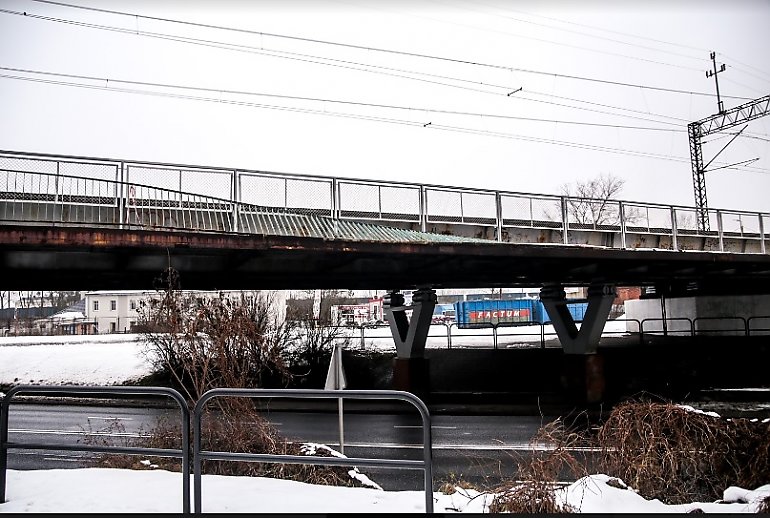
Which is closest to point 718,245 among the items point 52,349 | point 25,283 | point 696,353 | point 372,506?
point 696,353

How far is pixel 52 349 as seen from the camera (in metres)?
36.4

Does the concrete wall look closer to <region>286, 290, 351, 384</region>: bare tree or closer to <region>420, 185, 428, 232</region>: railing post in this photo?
<region>286, 290, 351, 384</region>: bare tree

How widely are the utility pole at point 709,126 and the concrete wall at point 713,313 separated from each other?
220 inches

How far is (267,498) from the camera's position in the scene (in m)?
5.93

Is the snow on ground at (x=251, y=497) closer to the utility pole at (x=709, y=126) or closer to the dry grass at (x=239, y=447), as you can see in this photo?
the dry grass at (x=239, y=447)

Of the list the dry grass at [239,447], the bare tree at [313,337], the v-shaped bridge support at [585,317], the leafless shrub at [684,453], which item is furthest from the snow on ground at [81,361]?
the leafless shrub at [684,453]

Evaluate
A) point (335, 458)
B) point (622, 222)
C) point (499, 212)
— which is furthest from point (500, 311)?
point (335, 458)

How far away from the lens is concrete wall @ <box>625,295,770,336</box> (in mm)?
31562

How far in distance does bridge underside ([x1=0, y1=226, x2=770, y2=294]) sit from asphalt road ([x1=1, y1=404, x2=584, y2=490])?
142 inches

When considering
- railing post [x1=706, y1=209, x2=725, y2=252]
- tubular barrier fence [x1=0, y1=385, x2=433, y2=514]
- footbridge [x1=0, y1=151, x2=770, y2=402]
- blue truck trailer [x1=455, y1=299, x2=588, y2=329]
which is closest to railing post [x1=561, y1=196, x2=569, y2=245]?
footbridge [x1=0, y1=151, x2=770, y2=402]

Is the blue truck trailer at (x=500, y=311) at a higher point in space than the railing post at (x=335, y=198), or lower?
lower

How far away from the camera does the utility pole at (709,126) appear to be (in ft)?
83.6

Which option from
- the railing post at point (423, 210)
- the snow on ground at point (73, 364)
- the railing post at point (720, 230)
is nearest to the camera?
the railing post at point (423, 210)

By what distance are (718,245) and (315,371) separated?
17899 mm
